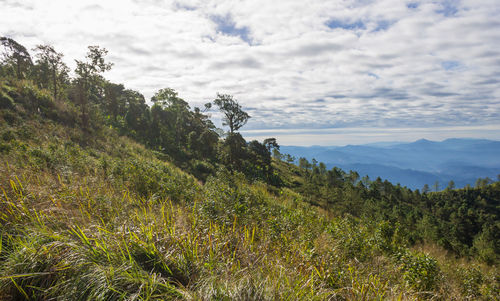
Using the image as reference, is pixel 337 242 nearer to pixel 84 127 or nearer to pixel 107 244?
pixel 107 244

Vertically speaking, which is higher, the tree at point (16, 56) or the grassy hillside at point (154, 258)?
the tree at point (16, 56)

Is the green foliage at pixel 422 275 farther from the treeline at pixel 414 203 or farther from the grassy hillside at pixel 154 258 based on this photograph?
the treeline at pixel 414 203

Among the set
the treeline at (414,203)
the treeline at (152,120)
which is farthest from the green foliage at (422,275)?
the treeline at (414,203)

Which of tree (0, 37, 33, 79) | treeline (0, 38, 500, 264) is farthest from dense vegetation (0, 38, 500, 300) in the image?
tree (0, 37, 33, 79)

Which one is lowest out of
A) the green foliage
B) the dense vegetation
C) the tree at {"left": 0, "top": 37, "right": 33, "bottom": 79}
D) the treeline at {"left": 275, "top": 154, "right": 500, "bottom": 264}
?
the treeline at {"left": 275, "top": 154, "right": 500, "bottom": 264}

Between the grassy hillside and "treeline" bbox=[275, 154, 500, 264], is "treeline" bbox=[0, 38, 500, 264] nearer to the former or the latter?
"treeline" bbox=[275, 154, 500, 264]

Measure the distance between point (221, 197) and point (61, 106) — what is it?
2045cm

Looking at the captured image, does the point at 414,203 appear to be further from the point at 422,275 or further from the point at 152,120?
the point at 422,275

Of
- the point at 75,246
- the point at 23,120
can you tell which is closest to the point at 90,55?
the point at 23,120

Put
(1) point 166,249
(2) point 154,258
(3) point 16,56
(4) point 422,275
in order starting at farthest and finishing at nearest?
(3) point 16,56 < (4) point 422,275 < (1) point 166,249 < (2) point 154,258

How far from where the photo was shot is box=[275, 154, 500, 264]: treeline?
1922 inches

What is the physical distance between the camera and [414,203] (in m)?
91.0

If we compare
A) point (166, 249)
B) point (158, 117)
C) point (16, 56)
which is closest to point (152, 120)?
point (158, 117)

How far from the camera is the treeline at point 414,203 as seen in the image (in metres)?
48.8
